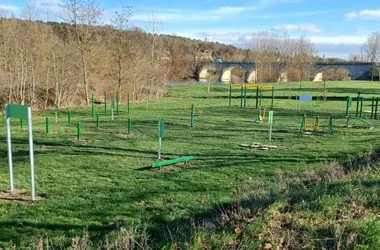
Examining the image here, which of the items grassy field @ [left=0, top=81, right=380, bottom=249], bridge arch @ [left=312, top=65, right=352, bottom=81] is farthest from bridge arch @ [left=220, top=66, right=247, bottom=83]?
grassy field @ [left=0, top=81, right=380, bottom=249]

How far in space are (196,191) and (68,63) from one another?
70.8 feet

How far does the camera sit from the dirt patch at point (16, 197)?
765cm

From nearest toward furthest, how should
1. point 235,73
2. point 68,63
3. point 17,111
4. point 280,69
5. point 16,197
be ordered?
point 17,111, point 16,197, point 68,63, point 280,69, point 235,73

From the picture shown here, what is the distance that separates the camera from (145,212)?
23.3ft

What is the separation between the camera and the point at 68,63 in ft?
90.7

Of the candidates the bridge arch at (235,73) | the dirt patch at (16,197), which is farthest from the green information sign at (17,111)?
the bridge arch at (235,73)

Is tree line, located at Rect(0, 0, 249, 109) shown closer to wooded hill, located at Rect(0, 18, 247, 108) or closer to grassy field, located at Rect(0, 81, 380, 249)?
wooded hill, located at Rect(0, 18, 247, 108)

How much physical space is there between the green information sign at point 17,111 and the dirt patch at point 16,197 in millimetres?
1536

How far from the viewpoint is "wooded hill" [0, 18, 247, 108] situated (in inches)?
1007

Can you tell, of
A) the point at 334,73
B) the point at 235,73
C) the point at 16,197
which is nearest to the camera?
the point at 16,197

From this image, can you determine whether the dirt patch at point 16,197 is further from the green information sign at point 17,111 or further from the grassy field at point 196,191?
the green information sign at point 17,111

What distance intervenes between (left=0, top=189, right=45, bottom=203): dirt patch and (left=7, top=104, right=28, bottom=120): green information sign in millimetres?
1536

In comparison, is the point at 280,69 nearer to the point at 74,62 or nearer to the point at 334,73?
the point at 334,73

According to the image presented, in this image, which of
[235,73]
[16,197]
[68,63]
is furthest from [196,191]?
[235,73]
